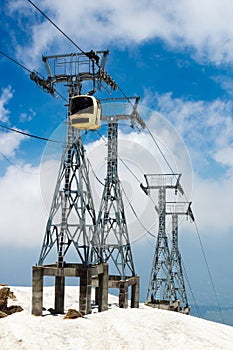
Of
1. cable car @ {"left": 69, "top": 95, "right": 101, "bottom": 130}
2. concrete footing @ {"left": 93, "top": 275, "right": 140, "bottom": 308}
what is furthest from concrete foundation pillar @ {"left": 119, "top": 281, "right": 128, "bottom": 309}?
cable car @ {"left": 69, "top": 95, "right": 101, "bottom": 130}

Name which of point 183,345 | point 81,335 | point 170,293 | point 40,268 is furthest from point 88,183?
point 170,293

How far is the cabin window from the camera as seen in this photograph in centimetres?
2411

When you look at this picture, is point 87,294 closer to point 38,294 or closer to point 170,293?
point 38,294

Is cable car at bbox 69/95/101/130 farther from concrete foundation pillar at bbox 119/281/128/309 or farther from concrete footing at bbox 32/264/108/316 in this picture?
concrete foundation pillar at bbox 119/281/128/309

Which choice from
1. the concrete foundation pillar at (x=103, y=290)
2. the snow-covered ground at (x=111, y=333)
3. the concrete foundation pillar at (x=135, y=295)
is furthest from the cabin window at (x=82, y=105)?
the concrete foundation pillar at (x=135, y=295)

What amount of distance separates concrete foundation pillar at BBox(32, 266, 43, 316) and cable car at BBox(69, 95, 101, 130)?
9809 mm

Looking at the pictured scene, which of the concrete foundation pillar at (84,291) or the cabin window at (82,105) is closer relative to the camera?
the cabin window at (82,105)

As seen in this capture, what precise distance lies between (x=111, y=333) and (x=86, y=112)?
11.7m

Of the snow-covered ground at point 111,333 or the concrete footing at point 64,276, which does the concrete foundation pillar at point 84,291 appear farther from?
the snow-covered ground at point 111,333

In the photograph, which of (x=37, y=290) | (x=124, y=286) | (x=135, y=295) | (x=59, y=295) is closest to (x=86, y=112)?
(x=37, y=290)

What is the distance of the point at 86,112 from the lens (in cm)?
2408

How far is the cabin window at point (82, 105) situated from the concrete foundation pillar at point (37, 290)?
1037cm

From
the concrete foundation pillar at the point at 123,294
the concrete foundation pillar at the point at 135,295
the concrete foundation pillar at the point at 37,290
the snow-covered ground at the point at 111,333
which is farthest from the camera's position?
the concrete foundation pillar at the point at 135,295

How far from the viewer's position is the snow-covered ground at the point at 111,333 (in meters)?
19.6
